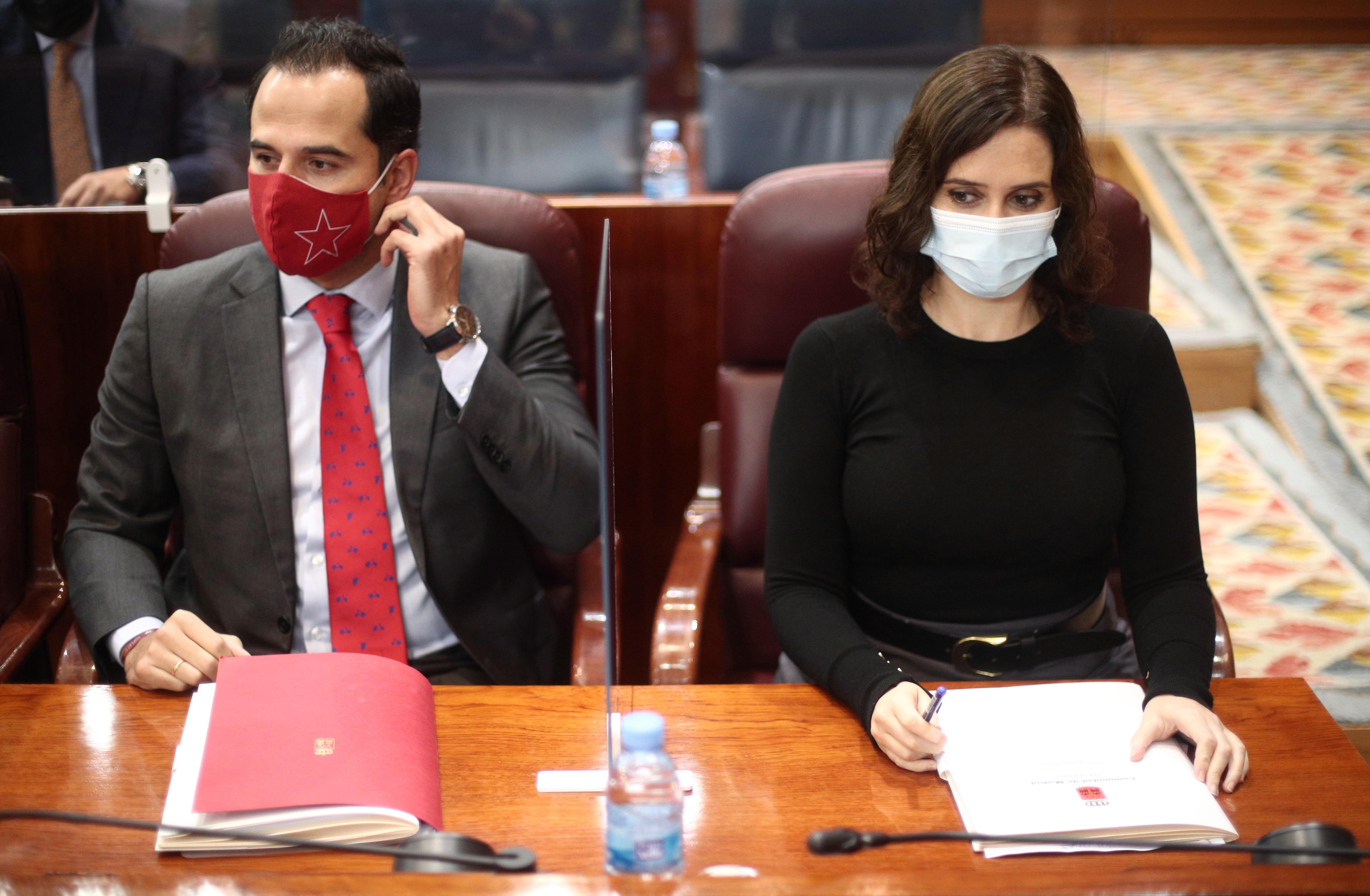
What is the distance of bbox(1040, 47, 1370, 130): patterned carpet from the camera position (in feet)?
13.5

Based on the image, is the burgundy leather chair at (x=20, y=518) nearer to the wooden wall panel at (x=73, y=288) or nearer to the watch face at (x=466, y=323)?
the wooden wall panel at (x=73, y=288)

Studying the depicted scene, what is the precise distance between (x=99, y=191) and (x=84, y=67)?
11.0 inches

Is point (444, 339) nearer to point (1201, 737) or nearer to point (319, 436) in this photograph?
point (319, 436)

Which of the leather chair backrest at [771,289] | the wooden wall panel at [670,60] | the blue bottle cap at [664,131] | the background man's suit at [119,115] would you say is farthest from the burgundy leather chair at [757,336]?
the wooden wall panel at [670,60]

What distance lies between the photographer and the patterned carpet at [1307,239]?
3105mm

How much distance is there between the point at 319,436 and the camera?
154 cm

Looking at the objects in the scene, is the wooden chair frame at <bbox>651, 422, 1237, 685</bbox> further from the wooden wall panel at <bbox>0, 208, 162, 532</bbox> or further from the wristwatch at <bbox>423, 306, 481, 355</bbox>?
the wooden wall panel at <bbox>0, 208, 162, 532</bbox>

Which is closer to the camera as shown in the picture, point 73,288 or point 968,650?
point 968,650

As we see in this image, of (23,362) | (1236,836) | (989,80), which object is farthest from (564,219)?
(1236,836)

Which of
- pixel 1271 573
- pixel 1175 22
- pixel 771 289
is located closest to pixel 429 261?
pixel 771 289

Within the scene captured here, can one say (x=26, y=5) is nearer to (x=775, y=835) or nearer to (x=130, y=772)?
(x=130, y=772)

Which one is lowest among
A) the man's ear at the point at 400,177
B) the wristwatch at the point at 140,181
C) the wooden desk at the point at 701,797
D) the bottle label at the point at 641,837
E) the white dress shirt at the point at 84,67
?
the wooden desk at the point at 701,797

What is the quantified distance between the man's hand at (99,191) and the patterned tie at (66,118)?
2.0 inches

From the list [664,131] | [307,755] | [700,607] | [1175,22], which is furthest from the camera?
[1175,22]
